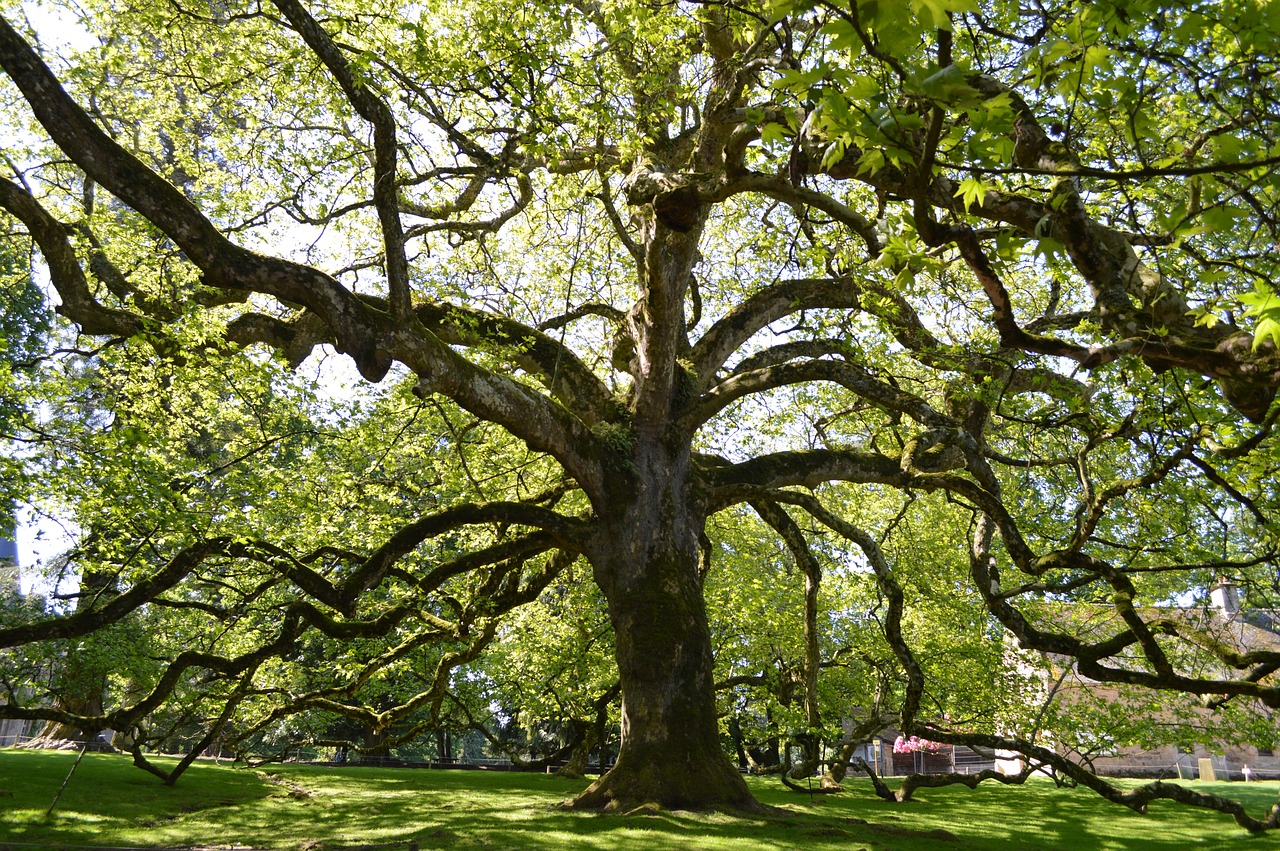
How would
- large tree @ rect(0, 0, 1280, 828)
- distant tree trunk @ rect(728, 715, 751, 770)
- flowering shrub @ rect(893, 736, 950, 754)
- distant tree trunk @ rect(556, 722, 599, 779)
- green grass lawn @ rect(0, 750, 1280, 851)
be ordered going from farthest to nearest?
distant tree trunk @ rect(728, 715, 751, 770) → distant tree trunk @ rect(556, 722, 599, 779) → flowering shrub @ rect(893, 736, 950, 754) → green grass lawn @ rect(0, 750, 1280, 851) → large tree @ rect(0, 0, 1280, 828)

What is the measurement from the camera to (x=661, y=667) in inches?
371

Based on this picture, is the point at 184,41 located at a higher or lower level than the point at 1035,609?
higher

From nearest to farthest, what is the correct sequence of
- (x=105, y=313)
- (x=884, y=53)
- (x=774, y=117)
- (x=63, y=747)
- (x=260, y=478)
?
(x=884, y=53), (x=774, y=117), (x=105, y=313), (x=260, y=478), (x=63, y=747)

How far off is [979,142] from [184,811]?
11.1 meters

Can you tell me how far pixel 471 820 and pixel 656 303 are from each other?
21.5 feet

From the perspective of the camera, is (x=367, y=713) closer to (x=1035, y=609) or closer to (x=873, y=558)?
(x=873, y=558)

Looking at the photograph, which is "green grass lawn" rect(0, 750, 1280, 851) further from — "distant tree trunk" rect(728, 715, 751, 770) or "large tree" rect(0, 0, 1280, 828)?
"distant tree trunk" rect(728, 715, 751, 770)

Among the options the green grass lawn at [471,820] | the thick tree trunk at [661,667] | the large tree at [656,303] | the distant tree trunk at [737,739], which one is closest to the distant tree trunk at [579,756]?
the green grass lawn at [471,820]

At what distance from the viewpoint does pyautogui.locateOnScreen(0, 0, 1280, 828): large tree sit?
19.0 ft

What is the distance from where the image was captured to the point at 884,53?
2518mm

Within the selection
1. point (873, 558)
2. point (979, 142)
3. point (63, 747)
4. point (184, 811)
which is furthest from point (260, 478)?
point (63, 747)

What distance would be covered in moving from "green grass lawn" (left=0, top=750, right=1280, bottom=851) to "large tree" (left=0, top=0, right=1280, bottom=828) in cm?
104

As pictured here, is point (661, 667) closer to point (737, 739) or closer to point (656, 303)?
point (656, 303)

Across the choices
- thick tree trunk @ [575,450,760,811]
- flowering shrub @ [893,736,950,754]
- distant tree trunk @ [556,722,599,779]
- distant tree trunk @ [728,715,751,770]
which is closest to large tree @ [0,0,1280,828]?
thick tree trunk @ [575,450,760,811]
